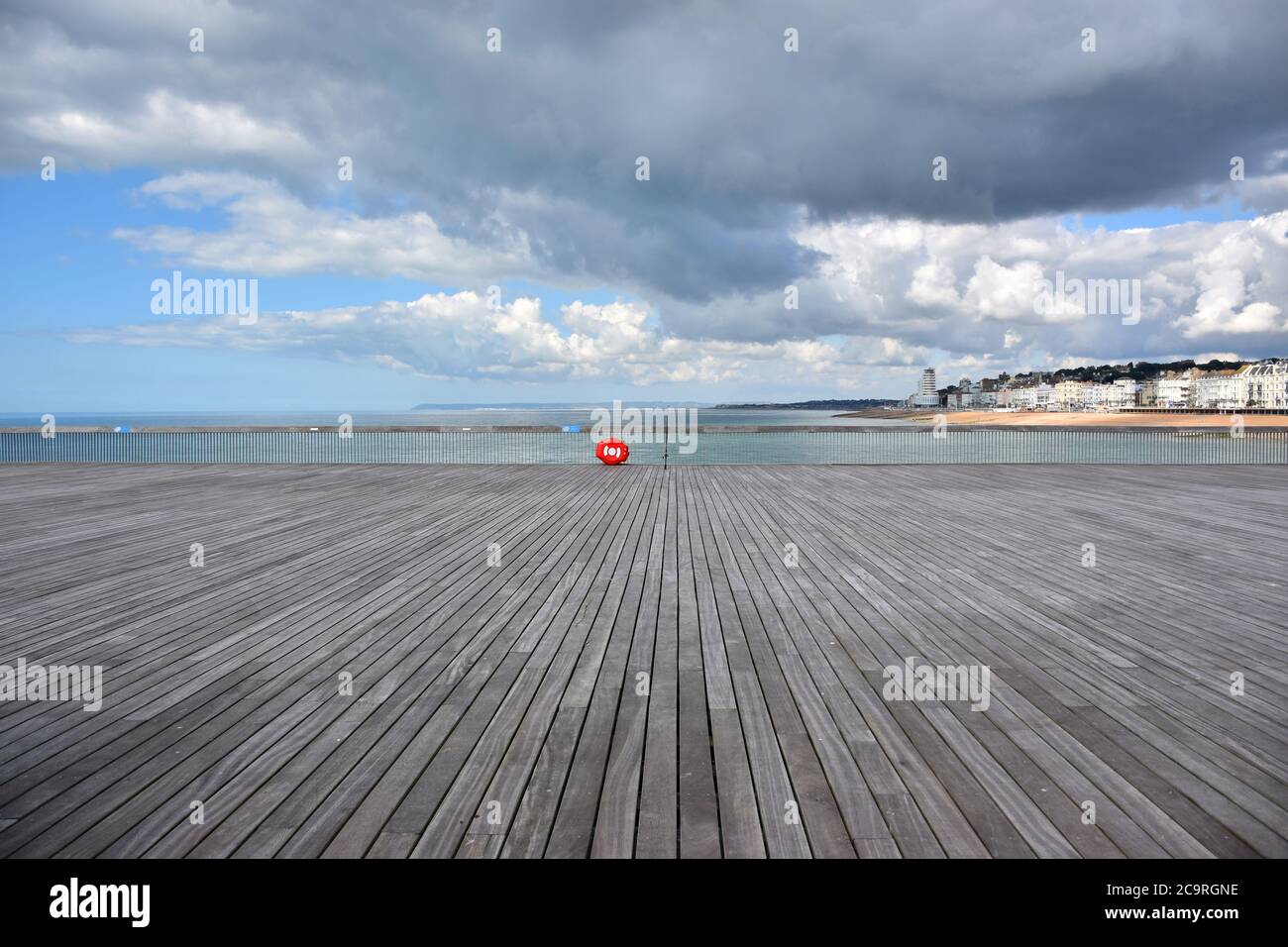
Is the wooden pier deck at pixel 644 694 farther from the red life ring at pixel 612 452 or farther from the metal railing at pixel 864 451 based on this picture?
the metal railing at pixel 864 451

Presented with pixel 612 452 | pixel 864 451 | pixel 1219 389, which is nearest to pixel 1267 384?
pixel 1219 389

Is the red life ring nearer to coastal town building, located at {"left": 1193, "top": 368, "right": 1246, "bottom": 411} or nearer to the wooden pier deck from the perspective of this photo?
the wooden pier deck

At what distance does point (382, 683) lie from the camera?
325 cm

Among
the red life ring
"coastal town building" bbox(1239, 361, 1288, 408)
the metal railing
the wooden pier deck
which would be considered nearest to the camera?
the wooden pier deck

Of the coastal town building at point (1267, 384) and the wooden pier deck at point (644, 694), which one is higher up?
the coastal town building at point (1267, 384)

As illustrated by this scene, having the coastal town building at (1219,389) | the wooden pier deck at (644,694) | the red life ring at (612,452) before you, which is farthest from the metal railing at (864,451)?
the coastal town building at (1219,389)

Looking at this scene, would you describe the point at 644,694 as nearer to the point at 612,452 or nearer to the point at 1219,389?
the point at 612,452

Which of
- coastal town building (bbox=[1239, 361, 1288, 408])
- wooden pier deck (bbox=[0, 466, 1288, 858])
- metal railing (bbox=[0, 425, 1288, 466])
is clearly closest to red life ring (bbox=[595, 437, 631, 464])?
metal railing (bbox=[0, 425, 1288, 466])

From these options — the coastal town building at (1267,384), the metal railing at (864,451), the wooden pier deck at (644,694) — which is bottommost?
the wooden pier deck at (644,694)

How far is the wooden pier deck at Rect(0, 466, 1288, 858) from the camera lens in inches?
83.1

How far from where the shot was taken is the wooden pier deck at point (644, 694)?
6.93 ft

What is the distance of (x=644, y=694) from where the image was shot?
3.11 metres
